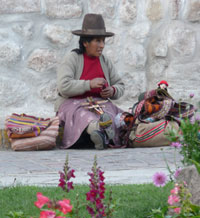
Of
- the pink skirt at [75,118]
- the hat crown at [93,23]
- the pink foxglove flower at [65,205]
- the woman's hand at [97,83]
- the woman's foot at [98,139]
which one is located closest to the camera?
the pink foxglove flower at [65,205]

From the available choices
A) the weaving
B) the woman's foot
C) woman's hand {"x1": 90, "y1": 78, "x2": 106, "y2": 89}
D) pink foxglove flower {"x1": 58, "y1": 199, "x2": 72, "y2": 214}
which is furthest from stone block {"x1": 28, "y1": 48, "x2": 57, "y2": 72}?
pink foxglove flower {"x1": 58, "y1": 199, "x2": 72, "y2": 214}

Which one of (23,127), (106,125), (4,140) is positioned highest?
(106,125)

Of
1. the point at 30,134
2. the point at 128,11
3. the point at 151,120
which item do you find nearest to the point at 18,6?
the point at 128,11

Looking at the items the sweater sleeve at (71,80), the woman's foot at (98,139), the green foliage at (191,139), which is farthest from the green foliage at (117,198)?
the sweater sleeve at (71,80)

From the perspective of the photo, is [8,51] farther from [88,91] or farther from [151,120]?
[151,120]

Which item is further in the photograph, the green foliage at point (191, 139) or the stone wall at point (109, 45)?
the stone wall at point (109, 45)

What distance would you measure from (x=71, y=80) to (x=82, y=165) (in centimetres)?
151

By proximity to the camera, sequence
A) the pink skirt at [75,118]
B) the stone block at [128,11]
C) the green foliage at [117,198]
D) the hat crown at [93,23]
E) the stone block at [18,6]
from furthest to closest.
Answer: the stone block at [128,11] → the stone block at [18,6] → the hat crown at [93,23] → the pink skirt at [75,118] → the green foliage at [117,198]

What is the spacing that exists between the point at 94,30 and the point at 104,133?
1097 millimetres

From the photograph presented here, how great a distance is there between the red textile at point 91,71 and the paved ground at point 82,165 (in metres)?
0.69

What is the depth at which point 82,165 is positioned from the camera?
15.5 ft

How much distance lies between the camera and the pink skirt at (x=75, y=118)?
19.7ft

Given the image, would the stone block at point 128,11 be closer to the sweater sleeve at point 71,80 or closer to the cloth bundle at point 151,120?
the sweater sleeve at point 71,80

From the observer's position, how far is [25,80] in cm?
700
